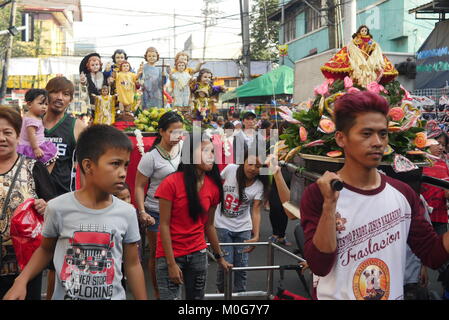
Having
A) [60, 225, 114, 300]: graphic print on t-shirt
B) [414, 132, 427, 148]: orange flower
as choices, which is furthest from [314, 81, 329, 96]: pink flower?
[60, 225, 114, 300]: graphic print on t-shirt

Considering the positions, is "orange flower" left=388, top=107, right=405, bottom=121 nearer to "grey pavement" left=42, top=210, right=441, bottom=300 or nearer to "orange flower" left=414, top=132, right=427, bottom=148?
"orange flower" left=414, top=132, right=427, bottom=148

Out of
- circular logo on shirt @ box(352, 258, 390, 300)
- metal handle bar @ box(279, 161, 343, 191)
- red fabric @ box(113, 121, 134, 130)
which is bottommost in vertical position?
circular logo on shirt @ box(352, 258, 390, 300)

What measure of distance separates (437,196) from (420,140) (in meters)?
2.83

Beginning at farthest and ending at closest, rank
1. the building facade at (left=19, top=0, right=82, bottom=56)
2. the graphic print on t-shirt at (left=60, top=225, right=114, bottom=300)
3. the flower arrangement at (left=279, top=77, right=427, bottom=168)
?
the building facade at (left=19, top=0, right=82, bottom=56) → the flower arrangement at (left=279, top=77, right=427, bottom=168) → the graphic print on t-shirt at (left=60, top=225, right=114, bottom=300)

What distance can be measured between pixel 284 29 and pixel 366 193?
3682 centimetres

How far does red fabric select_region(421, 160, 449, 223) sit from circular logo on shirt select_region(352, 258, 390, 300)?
12.4ft

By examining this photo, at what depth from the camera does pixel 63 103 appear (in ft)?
17.2

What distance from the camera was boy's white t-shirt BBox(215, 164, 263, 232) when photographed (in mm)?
5734

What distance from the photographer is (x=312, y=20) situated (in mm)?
32469

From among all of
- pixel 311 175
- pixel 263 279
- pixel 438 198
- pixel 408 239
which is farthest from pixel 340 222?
pixel 263 279

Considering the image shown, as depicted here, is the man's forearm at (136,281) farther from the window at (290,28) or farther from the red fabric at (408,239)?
the window at (290,28)

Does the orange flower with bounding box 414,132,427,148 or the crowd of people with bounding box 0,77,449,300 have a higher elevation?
the orange flower with bounding box 414,132,427,148

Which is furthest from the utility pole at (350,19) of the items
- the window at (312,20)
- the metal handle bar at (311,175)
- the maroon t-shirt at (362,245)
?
the window at (312,20)
